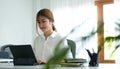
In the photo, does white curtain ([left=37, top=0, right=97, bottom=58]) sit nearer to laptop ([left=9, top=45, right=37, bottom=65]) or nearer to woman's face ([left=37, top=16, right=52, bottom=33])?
woman's face ([left=37, top=16, right=52, bottom=33])

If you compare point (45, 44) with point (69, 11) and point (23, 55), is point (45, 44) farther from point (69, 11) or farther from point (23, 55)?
point (69, 11)

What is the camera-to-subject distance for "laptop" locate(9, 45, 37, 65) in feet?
5.76

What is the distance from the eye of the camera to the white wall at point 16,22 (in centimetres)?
517

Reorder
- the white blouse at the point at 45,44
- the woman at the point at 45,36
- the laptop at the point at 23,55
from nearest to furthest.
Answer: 1. the laptop at the point at 23,55
2. the woman at the point at 45,36
3. the white blouse at the point at 45,44

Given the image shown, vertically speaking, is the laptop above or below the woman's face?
below

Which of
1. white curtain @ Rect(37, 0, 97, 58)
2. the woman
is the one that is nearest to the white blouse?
the woman

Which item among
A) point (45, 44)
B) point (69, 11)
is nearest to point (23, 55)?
point (45, 44)

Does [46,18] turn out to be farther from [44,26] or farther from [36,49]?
[36,49]

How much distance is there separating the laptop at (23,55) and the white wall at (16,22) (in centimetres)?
329

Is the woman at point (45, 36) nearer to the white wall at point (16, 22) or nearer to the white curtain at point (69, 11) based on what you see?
the white curtain at point (69, 11)

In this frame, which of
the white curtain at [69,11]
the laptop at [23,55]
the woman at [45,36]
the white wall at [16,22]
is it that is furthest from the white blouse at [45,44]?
the white wall at [16,22]

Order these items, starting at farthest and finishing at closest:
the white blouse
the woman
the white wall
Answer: the white wall → the white blouse → the woman

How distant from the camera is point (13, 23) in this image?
5.40m

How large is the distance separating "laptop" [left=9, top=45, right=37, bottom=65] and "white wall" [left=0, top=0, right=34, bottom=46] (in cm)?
329
